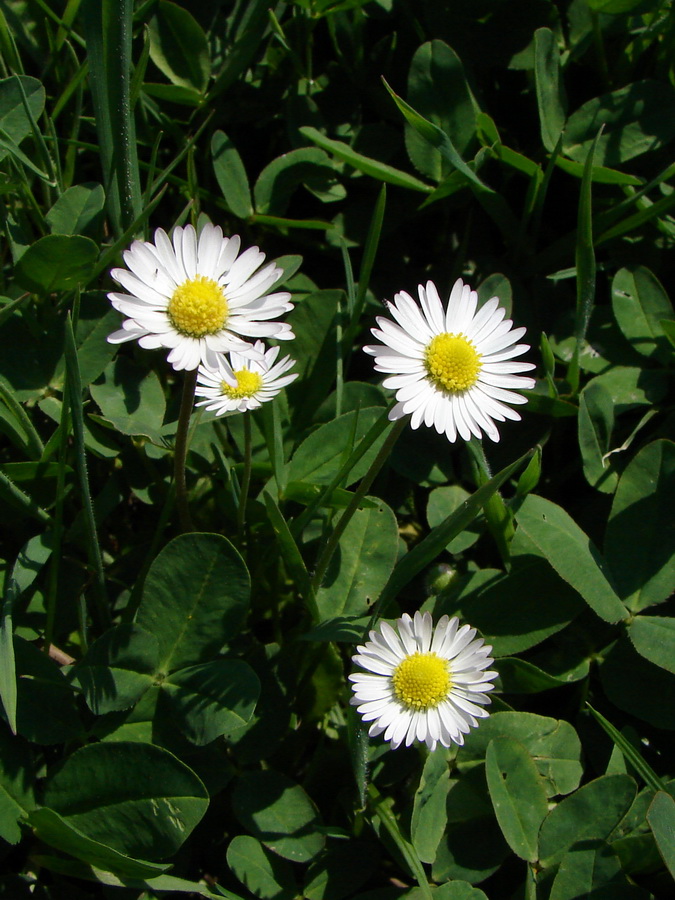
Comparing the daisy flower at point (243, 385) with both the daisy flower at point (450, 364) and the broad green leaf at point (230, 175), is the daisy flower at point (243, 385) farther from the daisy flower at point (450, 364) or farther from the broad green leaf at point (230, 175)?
the broad green leaf at point (230, 175)

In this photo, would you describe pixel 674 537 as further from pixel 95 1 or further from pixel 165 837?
pixel 95 1

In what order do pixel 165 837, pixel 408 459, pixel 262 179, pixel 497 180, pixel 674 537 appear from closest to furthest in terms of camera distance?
1. pixel 165 837
2. pixel 674 537
3. pixel 408 459
4. pixel 262 179
5. pixel 497 180

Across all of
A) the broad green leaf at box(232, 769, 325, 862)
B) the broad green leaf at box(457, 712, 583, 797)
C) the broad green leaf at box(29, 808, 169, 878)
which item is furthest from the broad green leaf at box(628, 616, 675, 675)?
the broad green leaf at box(29, 808, 169, 878)

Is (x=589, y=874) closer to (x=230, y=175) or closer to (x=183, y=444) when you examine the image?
(x=183, y=444)

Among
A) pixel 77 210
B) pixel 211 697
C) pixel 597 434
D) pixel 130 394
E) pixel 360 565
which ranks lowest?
pixel 211 697

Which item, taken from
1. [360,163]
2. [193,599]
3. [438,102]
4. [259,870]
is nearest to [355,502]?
[193,599]

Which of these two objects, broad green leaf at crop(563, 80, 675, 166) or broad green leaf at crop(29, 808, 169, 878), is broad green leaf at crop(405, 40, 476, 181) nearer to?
broad green leaf at crop(563, 80, 675, 166)

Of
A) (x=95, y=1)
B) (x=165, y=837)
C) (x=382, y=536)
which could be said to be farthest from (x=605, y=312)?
(x=165, y=837)
